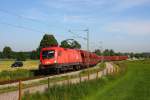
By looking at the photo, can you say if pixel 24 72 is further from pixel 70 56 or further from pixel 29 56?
pixel 29 56

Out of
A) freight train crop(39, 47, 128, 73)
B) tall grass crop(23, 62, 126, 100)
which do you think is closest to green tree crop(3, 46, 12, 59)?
freight train crop(39, 47, 128, 73)

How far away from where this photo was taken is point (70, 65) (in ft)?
181

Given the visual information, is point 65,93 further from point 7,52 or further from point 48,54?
point 7,52

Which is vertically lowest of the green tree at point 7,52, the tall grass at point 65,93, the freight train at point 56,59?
the tall grass at point 65,93

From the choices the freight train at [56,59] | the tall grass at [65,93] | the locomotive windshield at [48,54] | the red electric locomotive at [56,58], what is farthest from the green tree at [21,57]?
the tall grass at [65,93]

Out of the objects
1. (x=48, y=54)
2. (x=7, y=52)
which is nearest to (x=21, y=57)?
(x=7, y=52)

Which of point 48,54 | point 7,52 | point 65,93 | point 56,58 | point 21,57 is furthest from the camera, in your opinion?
point 7,52

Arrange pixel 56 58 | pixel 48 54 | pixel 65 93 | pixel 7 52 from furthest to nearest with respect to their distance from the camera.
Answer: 1. pixel 7 52
2. pixel 56 58
3. pixel 48 54
4. pixel 65 93

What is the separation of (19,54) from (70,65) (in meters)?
108

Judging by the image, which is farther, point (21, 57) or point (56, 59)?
point (21, 57)

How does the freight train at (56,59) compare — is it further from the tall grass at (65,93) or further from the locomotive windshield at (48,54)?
the tall grass at (65,93)

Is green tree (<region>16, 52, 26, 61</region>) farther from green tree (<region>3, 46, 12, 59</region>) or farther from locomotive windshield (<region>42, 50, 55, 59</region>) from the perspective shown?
locomotive windshield (<region>42, 50, 55, 59</region>)

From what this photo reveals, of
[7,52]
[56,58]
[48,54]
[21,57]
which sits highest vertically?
[7,52]

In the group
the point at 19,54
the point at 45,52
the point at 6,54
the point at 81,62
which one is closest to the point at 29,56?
the point at 6,54
